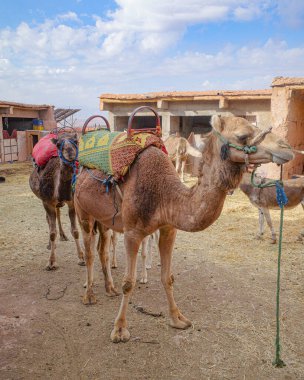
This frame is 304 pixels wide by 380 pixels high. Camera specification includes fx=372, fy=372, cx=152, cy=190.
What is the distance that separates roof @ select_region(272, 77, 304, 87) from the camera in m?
9.83

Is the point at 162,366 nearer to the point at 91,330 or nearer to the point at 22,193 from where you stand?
the point at 91,330

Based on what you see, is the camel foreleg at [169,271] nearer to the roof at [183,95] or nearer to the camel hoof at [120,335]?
the camel hoof at [120,335]

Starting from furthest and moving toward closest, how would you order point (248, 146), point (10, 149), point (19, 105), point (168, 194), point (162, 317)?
point (10, 149)
point (19, 105)
point (162, 317)
point (168, 194)
point (248, 146)

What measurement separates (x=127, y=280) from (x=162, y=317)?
816 millimetres

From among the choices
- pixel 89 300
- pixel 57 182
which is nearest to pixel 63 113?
pixel 57 182

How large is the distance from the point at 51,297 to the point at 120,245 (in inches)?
86.5

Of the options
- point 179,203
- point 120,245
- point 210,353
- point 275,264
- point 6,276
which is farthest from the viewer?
point 120,245

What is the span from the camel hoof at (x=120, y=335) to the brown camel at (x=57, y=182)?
2.15 meters

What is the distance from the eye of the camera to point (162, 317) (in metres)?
4.29

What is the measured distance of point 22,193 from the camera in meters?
12.0

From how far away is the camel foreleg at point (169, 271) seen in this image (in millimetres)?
3966

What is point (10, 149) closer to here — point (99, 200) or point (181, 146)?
point (181, 146)

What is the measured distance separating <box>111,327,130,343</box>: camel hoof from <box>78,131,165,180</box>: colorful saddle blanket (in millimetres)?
1579

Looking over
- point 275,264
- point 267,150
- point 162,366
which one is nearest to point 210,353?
point 162,366
